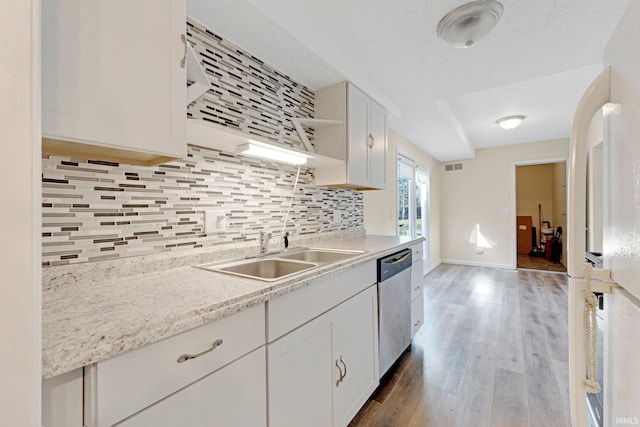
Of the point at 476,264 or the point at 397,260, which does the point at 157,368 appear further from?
the point at 476,264

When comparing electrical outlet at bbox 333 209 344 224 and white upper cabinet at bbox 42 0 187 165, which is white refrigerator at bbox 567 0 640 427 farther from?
electrical outlet at bbox 333 209 344 224

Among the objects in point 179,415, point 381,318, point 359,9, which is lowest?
point 381,318

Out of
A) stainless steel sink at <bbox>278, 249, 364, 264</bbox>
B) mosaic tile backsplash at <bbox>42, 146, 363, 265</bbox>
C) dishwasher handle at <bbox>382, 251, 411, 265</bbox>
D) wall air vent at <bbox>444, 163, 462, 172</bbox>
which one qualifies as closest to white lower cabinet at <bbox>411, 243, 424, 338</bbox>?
dishwasher handle at <bbox>382, 251, 411, 265</bbox>

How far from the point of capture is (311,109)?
2150 millimetres

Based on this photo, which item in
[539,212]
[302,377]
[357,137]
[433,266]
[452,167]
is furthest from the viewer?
[539,212]

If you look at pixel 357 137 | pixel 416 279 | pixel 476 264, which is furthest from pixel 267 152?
pixel 476 264

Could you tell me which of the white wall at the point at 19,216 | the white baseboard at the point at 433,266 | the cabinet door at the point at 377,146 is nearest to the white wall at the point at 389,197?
the white baseboard at the point at 433,266

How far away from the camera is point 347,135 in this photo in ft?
6.57

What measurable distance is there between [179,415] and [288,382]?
17.0 inches

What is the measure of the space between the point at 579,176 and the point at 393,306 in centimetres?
148

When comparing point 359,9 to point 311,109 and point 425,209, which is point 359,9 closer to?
point 311,109

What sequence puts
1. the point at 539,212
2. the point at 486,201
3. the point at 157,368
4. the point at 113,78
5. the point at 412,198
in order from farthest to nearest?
the point at 539,212, the point at 486,201, the point at 412,198, the point at 113,78, the point at 157,368

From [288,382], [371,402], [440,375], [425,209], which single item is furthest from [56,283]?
[425,209]

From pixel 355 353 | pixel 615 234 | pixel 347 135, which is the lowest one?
pixel 355 353
